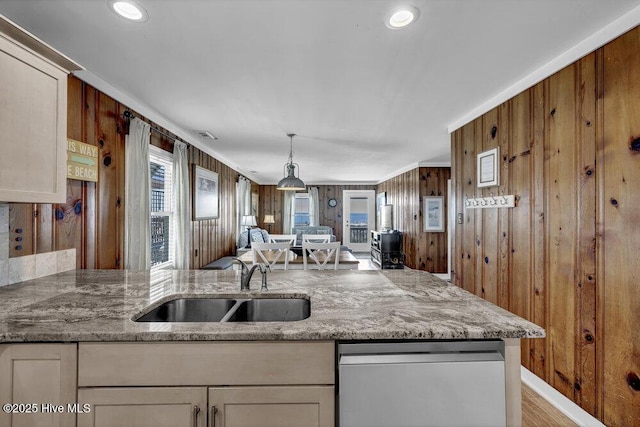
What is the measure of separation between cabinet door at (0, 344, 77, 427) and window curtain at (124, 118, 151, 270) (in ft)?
5.47

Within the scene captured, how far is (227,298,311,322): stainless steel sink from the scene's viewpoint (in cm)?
146

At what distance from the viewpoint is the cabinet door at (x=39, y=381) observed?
3.13 ft

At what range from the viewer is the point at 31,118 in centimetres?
133

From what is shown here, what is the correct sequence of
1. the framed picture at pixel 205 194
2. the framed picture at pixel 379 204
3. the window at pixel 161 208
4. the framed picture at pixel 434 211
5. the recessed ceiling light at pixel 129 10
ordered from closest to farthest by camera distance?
the recessed ceiling light at pixel 129 10
the window at pixel 161 208
the framed picture at pixel 205 194
the framed picture at pixel 434 211
the framed picture at pixel 379 204

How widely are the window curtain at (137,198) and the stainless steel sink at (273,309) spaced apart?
64.3 inches

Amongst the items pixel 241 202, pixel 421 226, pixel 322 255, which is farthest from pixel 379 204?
pixel 322 255

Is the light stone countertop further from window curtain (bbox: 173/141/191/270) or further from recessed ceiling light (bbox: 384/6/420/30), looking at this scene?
window curtain (bbox: 173/141/191/270)

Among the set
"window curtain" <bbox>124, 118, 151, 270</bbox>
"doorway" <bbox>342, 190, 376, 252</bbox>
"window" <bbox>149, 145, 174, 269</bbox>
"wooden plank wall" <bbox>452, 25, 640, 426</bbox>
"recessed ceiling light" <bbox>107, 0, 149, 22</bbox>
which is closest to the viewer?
"recessed ceiling light" <bbox>107, 0, 149, 22</bbox>

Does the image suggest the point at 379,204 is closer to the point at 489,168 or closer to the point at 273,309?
the point at 489,168

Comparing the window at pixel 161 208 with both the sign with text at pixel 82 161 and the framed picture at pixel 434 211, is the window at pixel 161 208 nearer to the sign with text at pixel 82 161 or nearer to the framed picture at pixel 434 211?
the sign with text at pixel 82 161

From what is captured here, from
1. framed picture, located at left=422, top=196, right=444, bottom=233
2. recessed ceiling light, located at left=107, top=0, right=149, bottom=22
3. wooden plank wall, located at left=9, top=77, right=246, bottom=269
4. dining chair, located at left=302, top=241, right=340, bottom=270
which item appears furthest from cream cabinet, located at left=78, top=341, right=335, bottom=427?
framed picture, located at left=422, top=196, right=444, bottom=233

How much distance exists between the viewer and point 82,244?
83.0 inches

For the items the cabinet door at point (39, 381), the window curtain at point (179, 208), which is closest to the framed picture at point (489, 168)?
the cabinet door at point (39, 381)

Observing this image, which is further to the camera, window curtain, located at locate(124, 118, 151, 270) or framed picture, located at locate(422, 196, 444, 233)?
framed picture, located at locate(422, 196, 444, 233)
